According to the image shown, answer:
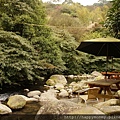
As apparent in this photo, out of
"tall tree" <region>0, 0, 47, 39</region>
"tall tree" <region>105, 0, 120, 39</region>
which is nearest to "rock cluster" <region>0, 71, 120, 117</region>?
"tall tree" <region>105, 0, 120, 39</region>

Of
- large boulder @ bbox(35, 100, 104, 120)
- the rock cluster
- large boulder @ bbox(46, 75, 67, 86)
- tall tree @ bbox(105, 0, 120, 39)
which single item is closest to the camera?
large boulder @ bbox(35, 100, 104, 120)

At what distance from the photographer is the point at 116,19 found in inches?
235

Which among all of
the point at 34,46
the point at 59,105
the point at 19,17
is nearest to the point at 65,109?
the point at 59,105

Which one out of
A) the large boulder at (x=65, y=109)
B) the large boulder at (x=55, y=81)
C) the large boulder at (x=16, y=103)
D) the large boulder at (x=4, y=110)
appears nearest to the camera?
the large boulder at (x=65, y=109)

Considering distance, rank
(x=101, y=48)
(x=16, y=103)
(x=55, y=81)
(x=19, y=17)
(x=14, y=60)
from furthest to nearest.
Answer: (x=55, y=81), (x=19, y=17), (x=14, y=60), (x=16, y=103), (x=101, y=48)

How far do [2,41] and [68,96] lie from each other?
319 cm

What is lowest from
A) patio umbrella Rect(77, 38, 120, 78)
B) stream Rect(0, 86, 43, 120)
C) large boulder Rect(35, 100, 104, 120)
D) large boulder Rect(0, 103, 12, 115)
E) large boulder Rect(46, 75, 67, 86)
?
large boulder Rect(46, 75, 67, 86)

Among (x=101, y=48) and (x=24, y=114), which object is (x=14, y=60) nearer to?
(x=24, y=114)

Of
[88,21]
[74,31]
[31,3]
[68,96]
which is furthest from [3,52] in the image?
[88,21]

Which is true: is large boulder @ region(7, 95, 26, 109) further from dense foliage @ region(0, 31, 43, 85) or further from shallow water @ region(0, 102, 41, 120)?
dense foliage @ region(0, 31, 43, 85)

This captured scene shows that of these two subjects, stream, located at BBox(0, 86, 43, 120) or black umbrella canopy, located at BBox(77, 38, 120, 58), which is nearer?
stream, located at BBox(0, 86, 43, 120)

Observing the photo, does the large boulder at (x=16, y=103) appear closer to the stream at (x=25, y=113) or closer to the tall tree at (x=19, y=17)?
the stream at (x=25, y=113)

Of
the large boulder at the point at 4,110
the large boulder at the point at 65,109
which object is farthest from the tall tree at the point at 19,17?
the large boulder at the point at 65,109

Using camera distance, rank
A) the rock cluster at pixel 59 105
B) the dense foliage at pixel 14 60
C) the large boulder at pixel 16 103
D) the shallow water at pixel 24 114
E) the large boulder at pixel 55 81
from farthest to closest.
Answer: the large boulder at pixel 55 81 → the dense foliage at pixel 14 60 → the large boulder at pixel 16 103 → the shallow water at pixel 24 114 → the rock cluster at pixel 59 105
